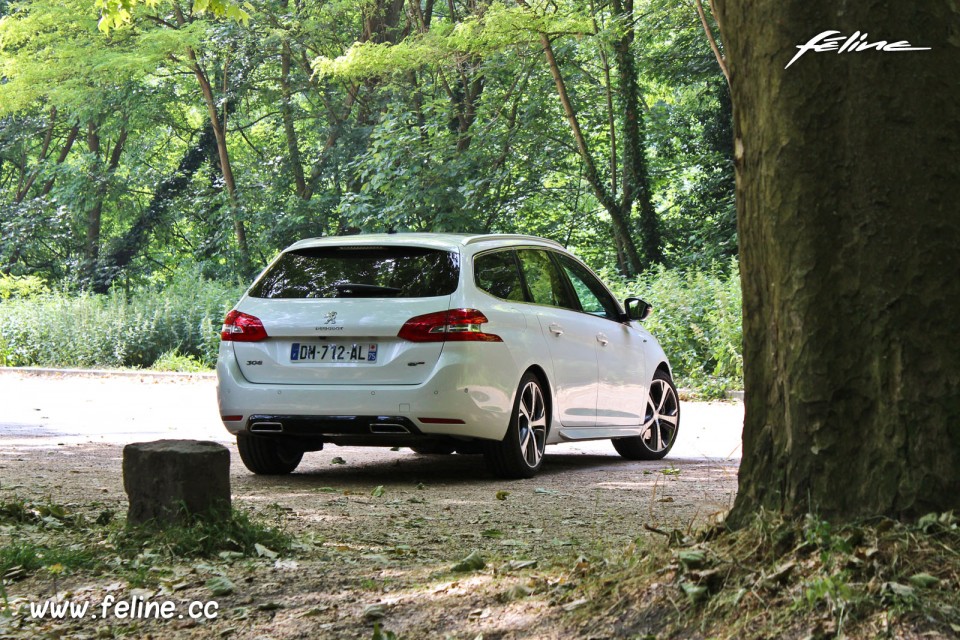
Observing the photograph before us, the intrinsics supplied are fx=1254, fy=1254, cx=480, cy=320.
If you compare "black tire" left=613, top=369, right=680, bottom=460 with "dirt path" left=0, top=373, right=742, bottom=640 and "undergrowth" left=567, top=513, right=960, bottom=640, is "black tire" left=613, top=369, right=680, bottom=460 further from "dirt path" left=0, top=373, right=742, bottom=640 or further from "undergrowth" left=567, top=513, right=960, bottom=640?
"undergrowth" left=567, top=513, right=960, bottom=640

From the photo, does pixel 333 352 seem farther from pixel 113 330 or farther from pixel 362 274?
pixel 113 330

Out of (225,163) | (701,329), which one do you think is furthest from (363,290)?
(225,163)

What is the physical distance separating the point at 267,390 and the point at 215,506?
2.84 m

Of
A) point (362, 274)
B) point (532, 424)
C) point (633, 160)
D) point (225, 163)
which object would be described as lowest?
point (532, 424)

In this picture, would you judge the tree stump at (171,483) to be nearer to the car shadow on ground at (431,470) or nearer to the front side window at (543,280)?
the car shadow on ground at (431,470)

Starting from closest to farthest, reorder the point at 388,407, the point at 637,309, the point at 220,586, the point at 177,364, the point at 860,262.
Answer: the point at 860,262, the point at 220,586, the point at 388,407, the point at 637,309, the point at 177,364

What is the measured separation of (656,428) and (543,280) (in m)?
2.07

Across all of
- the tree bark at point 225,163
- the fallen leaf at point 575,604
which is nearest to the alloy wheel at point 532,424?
the fallen leaf at point 575,604

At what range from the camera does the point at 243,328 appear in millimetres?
8602

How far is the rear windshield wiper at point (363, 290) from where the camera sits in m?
8.40

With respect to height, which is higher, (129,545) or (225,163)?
(225,163)

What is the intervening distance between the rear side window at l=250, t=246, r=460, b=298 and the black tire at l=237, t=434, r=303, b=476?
1081 mm

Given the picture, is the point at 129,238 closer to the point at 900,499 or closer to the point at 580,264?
the point at 580,264

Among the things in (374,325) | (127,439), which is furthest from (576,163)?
(374,325)
